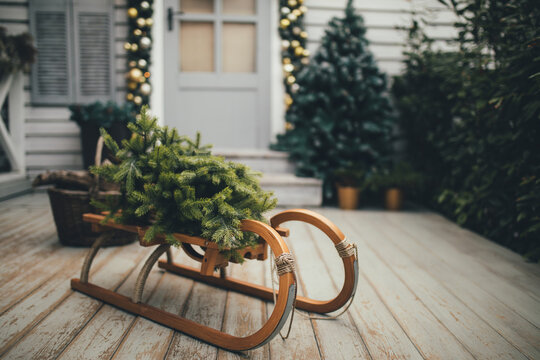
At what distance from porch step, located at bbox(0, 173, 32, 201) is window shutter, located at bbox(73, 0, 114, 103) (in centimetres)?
99

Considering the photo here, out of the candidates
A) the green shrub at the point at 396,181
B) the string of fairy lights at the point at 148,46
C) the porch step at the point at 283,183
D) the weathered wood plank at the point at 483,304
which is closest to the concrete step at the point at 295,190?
the porch step at the point at 283,183

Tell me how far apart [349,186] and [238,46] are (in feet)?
6.70

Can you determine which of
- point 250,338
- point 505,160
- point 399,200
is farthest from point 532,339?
point 399,200

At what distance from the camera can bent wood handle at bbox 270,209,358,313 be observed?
56.1 inches

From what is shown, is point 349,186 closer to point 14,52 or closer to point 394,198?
point 394,198

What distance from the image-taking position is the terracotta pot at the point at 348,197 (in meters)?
3.54

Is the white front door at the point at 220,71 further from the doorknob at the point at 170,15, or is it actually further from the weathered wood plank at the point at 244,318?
the weathered wood plank at the point at 244,318

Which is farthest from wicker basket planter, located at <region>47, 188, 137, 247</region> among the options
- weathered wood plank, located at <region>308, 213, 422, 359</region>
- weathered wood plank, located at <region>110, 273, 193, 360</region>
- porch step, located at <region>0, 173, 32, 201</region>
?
porch step, located at <region>0, 173, 32, 201</region>

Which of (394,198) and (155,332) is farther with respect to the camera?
(394,198)

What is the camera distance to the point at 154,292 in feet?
5.71

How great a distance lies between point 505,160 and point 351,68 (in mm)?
1659

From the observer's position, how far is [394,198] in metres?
3.56

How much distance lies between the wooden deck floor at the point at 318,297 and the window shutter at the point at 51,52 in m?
1.95

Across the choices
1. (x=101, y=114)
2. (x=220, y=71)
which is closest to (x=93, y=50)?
(x=101, y=114)
